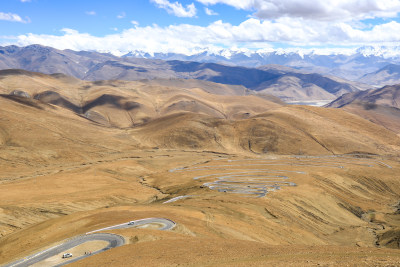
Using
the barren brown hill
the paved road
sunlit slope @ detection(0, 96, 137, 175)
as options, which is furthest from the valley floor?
sunlit slope @ detection(0, 96, 137, 175)

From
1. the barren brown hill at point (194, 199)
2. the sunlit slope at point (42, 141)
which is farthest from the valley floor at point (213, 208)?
the sunlit slope at point (42, 141)

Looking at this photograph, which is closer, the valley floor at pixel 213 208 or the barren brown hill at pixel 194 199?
the valley floor at pixel 213 208

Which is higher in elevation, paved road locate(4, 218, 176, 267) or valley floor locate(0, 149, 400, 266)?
paved road locate(4, 218, 176, 267)

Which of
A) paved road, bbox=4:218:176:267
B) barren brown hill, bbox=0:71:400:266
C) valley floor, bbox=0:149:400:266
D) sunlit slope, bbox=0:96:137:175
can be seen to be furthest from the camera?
sunlit slope, bbox=0:96:137:175

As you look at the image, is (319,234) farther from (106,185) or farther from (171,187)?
(106,185)

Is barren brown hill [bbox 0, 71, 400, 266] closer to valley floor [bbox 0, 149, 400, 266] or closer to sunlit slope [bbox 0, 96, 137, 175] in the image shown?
valley floor [bbox 0, 149, 400, 266]

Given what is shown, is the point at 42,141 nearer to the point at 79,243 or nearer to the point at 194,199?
the point at 194,199

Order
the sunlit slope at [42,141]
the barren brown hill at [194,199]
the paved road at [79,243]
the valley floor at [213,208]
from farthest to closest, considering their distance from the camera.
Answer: the sunlit slope at [42,141], the barren brown hill at [194,199], the paved road at [79,243], the valley floor at [213,208]

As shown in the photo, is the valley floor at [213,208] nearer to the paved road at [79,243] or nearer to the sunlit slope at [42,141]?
the paved road at [79,243]

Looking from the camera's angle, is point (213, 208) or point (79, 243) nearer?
point (79, 243)

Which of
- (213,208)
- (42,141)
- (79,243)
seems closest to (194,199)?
(213,208)

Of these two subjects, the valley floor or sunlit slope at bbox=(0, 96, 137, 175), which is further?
sunlit slope at bbox=(0, 96, 137, 175)

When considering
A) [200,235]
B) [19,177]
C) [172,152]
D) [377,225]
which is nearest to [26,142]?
[19,177]
